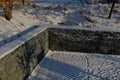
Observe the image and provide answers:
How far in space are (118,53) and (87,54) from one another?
0.93 m

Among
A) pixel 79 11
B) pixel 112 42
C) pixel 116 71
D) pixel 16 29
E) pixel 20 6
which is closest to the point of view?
pixel 116 71

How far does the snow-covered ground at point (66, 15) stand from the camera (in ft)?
42.4

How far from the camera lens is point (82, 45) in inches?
300

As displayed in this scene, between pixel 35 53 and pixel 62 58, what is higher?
pixel 35 53

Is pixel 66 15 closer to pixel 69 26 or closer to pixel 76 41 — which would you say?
pixel 69 26

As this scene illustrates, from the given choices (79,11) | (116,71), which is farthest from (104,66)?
(79,11)

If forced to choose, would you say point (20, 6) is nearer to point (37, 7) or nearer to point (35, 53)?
point (37, 7)

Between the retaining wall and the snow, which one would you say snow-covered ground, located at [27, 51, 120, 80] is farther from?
the retaining wall

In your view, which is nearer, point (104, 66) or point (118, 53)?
A: point (104, 66)

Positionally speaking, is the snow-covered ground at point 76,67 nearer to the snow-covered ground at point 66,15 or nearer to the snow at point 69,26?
the snow at point 69,26

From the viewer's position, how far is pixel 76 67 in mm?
6332

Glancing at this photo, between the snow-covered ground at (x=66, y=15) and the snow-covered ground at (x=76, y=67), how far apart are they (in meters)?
4.40

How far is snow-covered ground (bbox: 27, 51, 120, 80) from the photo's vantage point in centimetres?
568

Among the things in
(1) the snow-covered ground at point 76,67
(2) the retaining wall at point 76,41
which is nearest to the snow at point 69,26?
(1) the snow-covered ground at point 76,67
